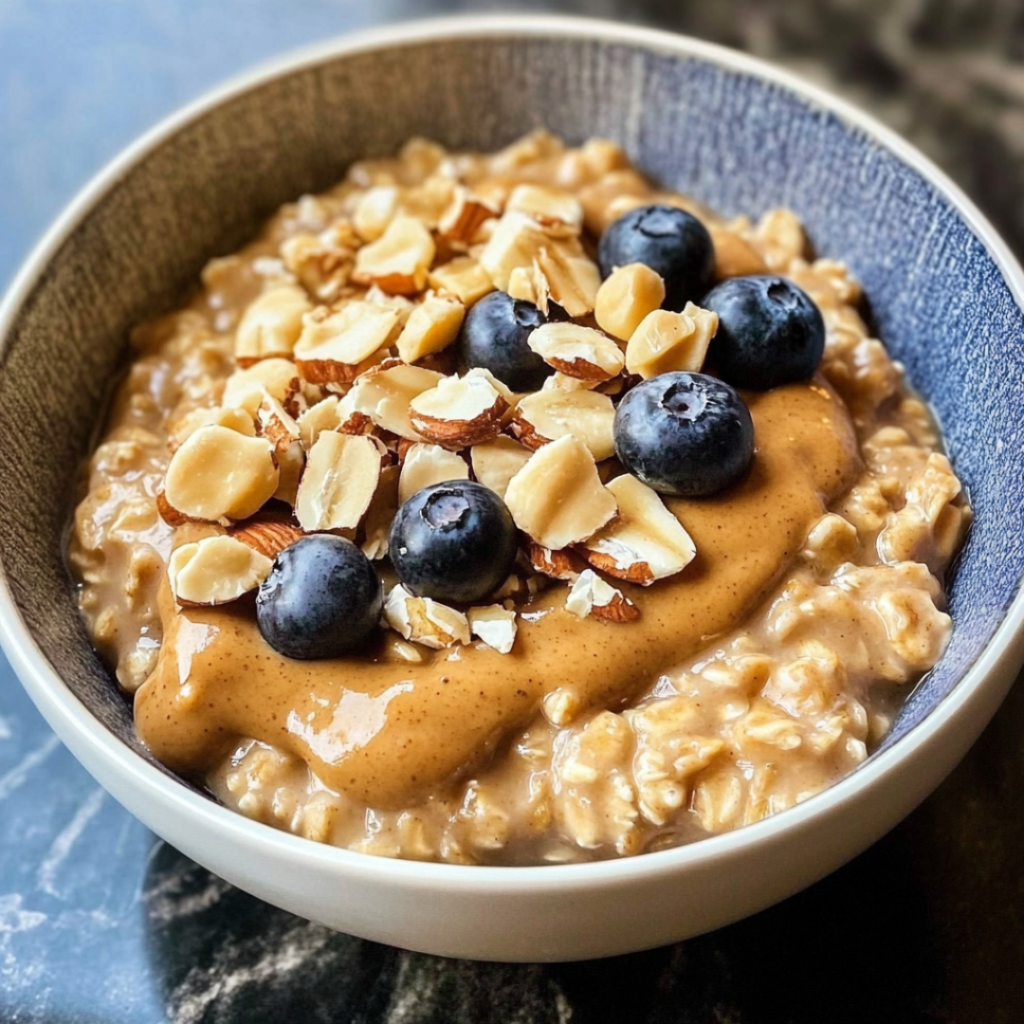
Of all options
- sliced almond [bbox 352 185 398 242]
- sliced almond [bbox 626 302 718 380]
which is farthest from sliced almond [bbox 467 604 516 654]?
sliced almond [bbox 352 185 398 242]

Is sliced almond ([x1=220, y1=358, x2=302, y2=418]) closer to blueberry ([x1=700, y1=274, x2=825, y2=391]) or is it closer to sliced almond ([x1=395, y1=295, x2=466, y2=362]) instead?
sliced almond ([x1=395, y1=295, x2=466, y2=362])

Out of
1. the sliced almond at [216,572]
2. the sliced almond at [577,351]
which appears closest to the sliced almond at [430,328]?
the sliced almond at [577,351]

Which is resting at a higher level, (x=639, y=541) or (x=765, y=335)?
(x=765, y=335)

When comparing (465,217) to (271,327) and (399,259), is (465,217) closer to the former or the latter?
(399,259)

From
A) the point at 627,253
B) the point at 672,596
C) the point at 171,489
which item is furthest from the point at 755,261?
the point at 171,489

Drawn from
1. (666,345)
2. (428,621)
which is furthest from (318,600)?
(666,345)

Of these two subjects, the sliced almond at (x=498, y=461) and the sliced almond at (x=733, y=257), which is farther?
the sliced almond at (x=733, y=257)

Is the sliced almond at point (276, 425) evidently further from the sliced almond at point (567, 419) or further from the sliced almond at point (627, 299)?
the sliced almond at point (627, 299)
